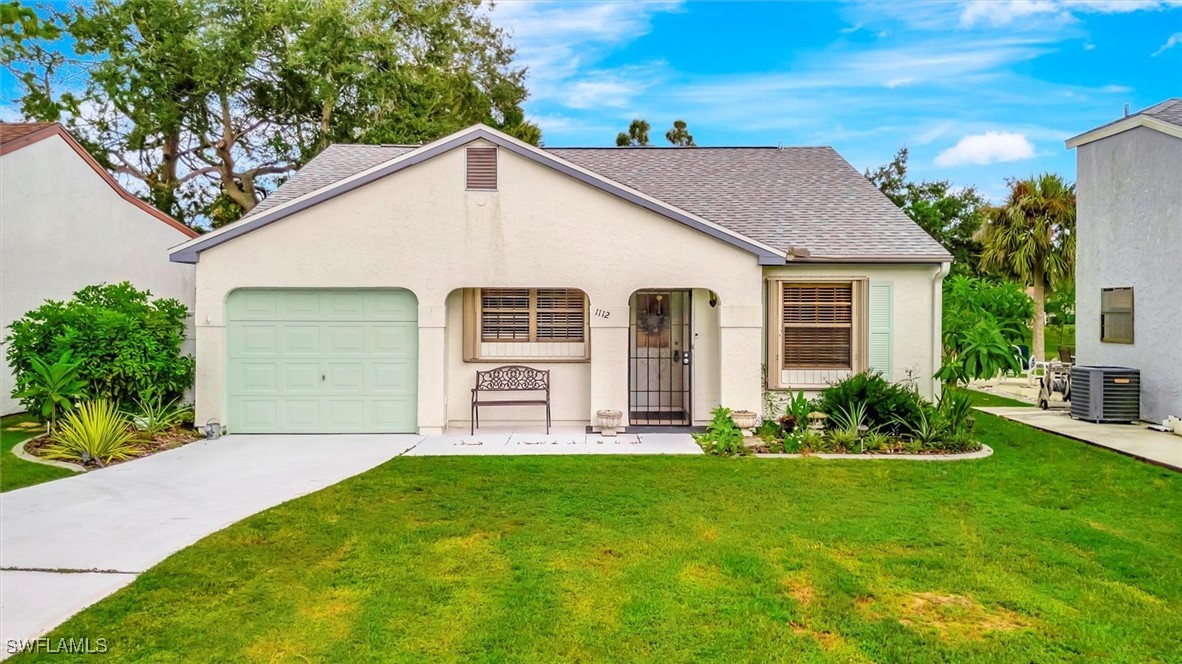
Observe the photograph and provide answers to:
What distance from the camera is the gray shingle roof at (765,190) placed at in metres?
11.0

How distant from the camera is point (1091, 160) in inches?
503

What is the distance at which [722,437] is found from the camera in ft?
30.0

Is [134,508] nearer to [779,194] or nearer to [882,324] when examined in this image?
[882,324]

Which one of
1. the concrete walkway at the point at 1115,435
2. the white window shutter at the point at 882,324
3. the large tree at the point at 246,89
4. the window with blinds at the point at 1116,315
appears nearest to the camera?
the concrete walkway at the point at 1115,435

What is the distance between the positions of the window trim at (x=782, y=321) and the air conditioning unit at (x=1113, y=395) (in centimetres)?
459

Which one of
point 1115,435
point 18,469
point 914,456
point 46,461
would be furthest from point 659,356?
point 18,469

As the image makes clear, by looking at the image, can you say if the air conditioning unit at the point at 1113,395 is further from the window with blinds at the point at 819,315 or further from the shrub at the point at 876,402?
the window with blinds at the point at 819,315

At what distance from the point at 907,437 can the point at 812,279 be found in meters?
2.94

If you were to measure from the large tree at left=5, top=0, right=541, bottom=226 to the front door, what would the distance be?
1568cm

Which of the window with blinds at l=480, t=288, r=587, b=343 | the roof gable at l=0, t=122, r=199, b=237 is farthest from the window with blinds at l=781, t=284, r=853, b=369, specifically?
the roof gable at l=0, t=122, r=199, b=237

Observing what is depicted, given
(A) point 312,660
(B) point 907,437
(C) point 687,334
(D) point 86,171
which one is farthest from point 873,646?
(D) point 86,171

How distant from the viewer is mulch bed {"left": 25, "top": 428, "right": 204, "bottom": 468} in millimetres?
8651

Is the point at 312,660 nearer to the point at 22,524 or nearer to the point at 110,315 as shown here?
the point at 22,524

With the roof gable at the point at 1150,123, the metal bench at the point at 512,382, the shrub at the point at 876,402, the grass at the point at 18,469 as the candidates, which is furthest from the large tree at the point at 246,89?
the shrub at the point at 876,402
